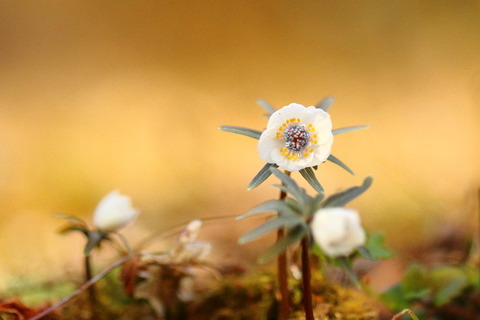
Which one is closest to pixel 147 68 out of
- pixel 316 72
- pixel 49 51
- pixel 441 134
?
pixel 49 51

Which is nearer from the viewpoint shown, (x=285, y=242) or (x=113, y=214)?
(x=285, y=242)

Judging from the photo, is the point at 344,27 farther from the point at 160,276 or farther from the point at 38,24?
the point at 160,276

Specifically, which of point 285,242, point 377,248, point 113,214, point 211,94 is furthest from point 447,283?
point 211,94

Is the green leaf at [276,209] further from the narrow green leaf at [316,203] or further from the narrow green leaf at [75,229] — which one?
the narrow green leaf at [75,229]

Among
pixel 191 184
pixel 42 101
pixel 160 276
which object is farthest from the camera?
pixel 42 101

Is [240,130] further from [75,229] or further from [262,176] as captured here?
Result: [75,229]

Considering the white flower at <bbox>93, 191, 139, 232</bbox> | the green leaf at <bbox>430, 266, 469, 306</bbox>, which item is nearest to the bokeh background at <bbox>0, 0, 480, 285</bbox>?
the green leaf at <bbox>430, 266, 469, 306</bbox>

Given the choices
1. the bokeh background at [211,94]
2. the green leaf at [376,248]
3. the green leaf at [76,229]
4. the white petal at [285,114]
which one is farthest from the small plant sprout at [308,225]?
the bokeh background at [211,94]
